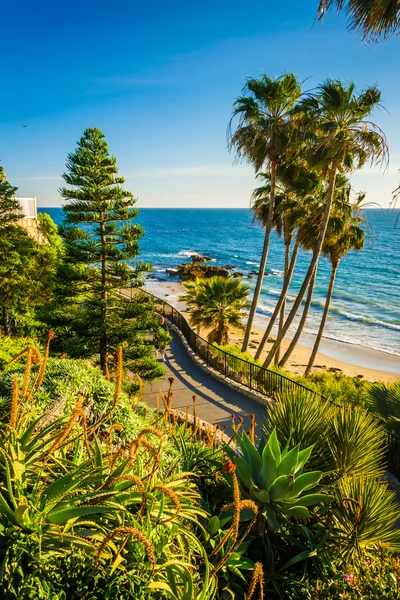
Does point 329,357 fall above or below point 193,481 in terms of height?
below

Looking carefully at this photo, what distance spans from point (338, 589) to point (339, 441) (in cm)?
166

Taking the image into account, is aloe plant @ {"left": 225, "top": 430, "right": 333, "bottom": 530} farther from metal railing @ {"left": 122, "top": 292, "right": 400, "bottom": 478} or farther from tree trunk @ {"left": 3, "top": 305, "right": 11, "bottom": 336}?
tree trunk @ {"left": 3, "top": 305, "right": 11, "bottom": 336}

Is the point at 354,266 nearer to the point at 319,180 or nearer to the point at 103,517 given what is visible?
the point at 319,180

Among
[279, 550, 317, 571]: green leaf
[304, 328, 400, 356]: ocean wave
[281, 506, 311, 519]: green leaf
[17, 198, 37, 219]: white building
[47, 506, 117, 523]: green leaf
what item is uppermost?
[17, 198, 37, 219]: white building

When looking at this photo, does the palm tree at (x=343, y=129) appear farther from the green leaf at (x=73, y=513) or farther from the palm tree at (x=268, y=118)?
the green leaf at (x=73, y=513)

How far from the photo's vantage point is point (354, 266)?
244ft

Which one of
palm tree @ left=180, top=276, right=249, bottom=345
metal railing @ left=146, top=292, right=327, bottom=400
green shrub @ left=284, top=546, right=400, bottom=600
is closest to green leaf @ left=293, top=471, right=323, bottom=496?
green shrub @ left=284, top=546, right=400, bottom=600

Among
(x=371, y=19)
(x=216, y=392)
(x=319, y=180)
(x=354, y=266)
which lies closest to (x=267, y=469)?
(x=371, y=19)

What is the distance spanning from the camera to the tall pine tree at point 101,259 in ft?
45.0

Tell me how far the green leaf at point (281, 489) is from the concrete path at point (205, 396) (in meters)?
6.49

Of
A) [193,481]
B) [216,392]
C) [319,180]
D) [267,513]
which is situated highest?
[319,180]

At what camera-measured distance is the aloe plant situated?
11.0 feet

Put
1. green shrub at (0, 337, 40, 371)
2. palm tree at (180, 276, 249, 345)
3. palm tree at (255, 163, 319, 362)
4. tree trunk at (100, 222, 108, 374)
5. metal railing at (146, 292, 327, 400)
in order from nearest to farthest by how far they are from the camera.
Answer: metal railing at (146, 292, 327, 400)
green shrub at (0, 337, 40, 371)
tree trunk at (100, 222, 108, 374)
palm tree at (255, 163, 319, 362)
palm tree at (180, 276, 249, 345)

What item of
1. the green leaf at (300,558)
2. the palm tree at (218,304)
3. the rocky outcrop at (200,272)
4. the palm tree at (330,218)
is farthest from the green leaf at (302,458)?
the rocky outcrop at (200,272)
